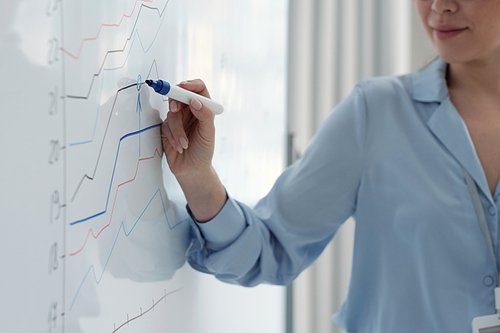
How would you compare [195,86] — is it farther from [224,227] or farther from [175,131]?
[224,227]

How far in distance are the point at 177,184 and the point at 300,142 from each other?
975mm

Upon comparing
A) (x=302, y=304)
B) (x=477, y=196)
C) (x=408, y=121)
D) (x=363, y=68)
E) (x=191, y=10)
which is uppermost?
(x=363, y=68)

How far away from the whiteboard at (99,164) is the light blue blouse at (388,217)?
0.11 metres

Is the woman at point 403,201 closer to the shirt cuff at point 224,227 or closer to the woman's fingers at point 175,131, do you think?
the shirt cuff at point 224,227

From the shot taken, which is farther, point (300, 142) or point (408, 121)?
point (300, 142)

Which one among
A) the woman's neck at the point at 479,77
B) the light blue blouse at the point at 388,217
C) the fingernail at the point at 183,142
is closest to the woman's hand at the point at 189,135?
the fingernail at the point at 183,142

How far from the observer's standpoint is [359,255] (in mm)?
753

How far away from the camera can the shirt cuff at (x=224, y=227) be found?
600 millimetres

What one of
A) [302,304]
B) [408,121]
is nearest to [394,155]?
[408,121]

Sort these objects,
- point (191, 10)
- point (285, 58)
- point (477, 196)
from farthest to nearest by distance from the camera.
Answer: point (285, 58) < point (477, 196) < point (191, 10)

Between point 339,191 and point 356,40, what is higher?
point 356,40

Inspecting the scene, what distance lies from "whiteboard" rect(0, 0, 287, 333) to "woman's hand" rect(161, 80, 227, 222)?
0.05 ft

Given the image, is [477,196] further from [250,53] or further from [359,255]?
[250,53]

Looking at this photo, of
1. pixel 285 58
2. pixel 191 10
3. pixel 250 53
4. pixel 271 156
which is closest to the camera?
pixel 191 10
